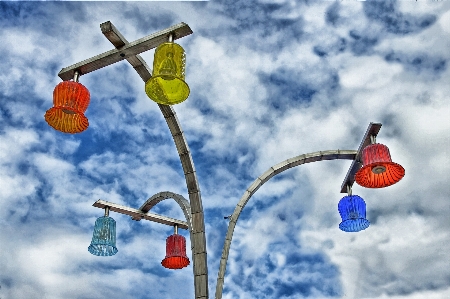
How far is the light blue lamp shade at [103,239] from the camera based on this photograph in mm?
7797

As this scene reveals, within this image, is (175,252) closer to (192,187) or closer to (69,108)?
(192,187)

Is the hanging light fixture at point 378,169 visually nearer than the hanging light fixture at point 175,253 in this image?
Yes

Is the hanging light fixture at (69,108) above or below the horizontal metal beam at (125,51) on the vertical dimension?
below

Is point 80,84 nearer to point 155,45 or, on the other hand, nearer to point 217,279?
point 155,45

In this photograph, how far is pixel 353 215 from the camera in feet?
25.2

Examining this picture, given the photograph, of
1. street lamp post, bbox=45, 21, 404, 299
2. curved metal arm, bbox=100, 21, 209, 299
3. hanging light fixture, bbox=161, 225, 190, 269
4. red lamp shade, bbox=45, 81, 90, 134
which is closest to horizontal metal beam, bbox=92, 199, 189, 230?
hanging light fixture, bbox=161, 225, 190, 269

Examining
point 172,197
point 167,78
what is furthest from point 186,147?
point 167,78

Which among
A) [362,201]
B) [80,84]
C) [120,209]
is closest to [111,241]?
[120,209]

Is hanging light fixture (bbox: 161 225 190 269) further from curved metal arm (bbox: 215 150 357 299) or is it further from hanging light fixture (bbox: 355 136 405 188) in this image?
hanging light fixture (bbox: 355 136 405 188)

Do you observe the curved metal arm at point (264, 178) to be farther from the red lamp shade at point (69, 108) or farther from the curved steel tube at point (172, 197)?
the red lamp shade at point (69, 108)

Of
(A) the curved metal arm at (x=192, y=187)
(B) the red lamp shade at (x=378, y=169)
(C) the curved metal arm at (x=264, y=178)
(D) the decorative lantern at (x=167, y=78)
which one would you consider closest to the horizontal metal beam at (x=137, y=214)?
(C) the curved metal arm at (x=264, y=178)

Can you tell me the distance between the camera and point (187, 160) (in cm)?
639

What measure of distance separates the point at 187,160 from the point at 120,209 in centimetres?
250

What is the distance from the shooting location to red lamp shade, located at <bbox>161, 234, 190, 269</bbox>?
834 cm
